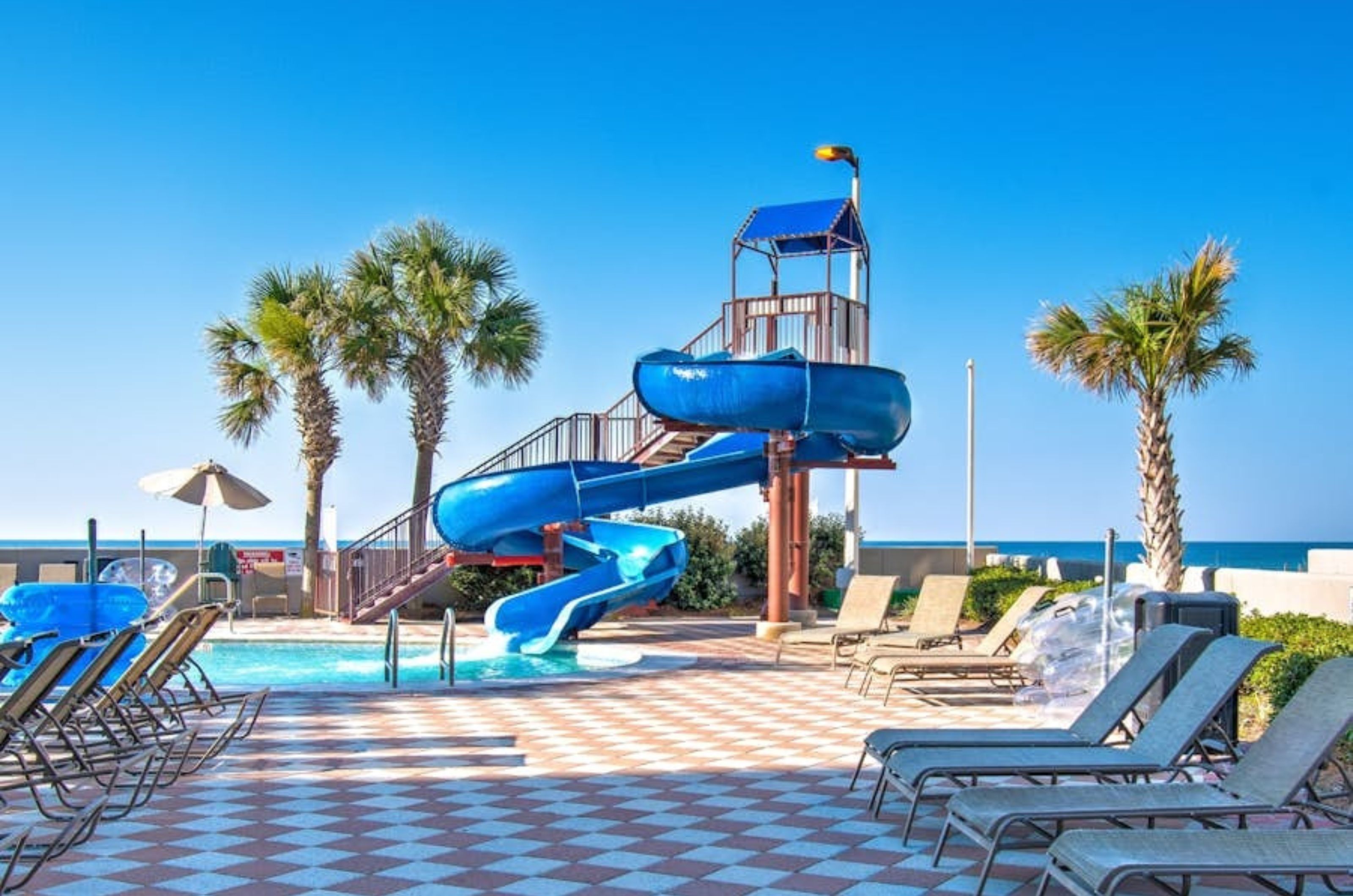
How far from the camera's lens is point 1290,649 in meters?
8.94

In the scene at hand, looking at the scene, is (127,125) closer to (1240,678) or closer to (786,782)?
(786,782)

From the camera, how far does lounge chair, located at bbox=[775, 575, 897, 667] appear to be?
13.2m

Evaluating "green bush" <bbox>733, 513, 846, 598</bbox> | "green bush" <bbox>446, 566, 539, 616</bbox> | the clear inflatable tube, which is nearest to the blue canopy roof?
"green bush" <bbox>733, 513, 846, 598</bbox>

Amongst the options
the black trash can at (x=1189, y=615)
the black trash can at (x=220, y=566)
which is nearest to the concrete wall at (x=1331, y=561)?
the black trash can at (x=1189, y=615)

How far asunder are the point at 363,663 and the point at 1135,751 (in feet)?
38.1

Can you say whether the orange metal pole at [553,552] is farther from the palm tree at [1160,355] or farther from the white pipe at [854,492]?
the palm tree at [1160,355]

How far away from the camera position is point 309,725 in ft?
32.5

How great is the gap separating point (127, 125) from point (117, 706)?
1034cm

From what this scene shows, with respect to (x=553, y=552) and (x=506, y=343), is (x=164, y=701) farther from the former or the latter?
(x=506, y=343)

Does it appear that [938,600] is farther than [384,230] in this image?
No

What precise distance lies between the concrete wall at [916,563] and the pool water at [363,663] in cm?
929

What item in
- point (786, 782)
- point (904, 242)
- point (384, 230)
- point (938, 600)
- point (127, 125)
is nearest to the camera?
point (786, 782)

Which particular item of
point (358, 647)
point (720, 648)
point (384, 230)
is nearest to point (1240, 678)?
point (720, 648)

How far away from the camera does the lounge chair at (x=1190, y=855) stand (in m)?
3.97
